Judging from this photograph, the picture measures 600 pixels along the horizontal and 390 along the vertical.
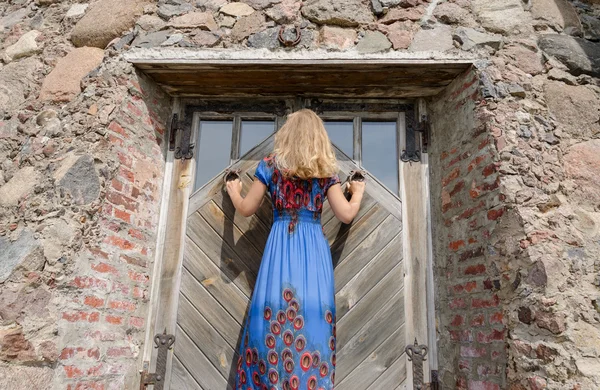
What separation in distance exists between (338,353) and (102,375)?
1.35 m

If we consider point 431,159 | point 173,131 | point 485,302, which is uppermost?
point 173,131

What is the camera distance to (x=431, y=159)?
3281mm

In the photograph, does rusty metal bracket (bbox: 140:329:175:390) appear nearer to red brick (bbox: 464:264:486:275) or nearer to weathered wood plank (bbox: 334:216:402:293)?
weathered wood plank (bbox: 334:216:402:293)

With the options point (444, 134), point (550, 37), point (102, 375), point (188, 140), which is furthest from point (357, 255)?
point (550, 37)

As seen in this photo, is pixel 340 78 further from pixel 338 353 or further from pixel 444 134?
→ pixel 338 353

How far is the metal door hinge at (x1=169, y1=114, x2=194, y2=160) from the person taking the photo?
11.1 ft

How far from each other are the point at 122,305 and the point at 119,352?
0.27 metres

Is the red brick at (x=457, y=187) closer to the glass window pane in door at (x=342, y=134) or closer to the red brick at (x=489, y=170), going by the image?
the red brick at (x=489, y=170)

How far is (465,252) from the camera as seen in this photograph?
2889 mm

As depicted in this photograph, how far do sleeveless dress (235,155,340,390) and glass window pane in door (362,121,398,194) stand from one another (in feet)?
1.93

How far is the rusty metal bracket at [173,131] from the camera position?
3.41 m

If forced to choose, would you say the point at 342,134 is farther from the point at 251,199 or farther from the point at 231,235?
the point at 231,235

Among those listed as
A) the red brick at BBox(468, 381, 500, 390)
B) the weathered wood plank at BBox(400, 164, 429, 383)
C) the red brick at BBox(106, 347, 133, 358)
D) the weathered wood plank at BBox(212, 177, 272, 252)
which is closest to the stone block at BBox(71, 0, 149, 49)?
the weathered wood plank at BBox(212, 177, 272, 252)

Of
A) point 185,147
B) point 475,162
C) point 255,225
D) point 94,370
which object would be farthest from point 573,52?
point 94,370
